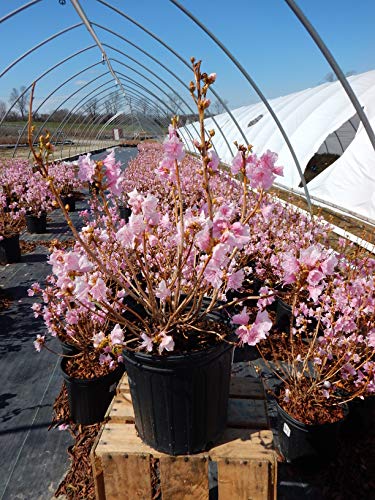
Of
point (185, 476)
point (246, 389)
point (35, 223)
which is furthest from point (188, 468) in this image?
point (35, 223)

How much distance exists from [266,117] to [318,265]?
13.5m

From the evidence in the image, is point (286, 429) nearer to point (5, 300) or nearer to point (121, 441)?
point (121, 441)

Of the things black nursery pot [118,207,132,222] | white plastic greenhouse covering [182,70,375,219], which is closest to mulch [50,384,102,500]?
black nursery pot [118,207,132,222]

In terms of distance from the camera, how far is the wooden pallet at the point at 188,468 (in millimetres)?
1469

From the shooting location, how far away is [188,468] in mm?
1502

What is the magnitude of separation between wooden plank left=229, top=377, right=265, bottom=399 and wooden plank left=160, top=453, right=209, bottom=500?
1.32ft

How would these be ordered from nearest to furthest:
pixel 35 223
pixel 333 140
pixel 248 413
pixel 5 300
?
pixel 248 413 → pixel 5 300 → pixel 35 223 → pixel 333 140

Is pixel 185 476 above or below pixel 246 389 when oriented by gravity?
below

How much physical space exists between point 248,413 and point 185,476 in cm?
39

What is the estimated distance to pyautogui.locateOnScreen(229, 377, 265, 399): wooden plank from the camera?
6.01 ft

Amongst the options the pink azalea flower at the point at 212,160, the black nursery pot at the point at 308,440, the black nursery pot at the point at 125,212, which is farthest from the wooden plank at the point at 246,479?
the black nursery pot at the point at 125,212

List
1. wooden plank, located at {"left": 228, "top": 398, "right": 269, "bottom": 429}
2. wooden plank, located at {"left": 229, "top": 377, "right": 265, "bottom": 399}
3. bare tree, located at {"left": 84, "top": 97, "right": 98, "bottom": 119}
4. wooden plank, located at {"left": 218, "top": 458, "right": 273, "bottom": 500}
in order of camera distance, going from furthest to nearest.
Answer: bare tree, located at {"left": 84, "top": 97, "right": 98, "bottom": 119}, wooden plank, located at {"left": 229, "top": 377, "right": 265, "bottom": 399}, wooden plank, located at {"left": 228, "top": 398, "right": 269, "bottom": 429}, wooden plank, located at {"left": 218, "top": 458, "right": 273, "bottom": 500}

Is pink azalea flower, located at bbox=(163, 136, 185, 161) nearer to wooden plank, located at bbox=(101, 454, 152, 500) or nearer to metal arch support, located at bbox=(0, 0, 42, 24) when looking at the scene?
wooden plank, located at bbox=(101, 454, 152, 500)

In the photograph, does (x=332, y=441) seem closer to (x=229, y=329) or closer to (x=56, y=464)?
(x=229, y=329)
